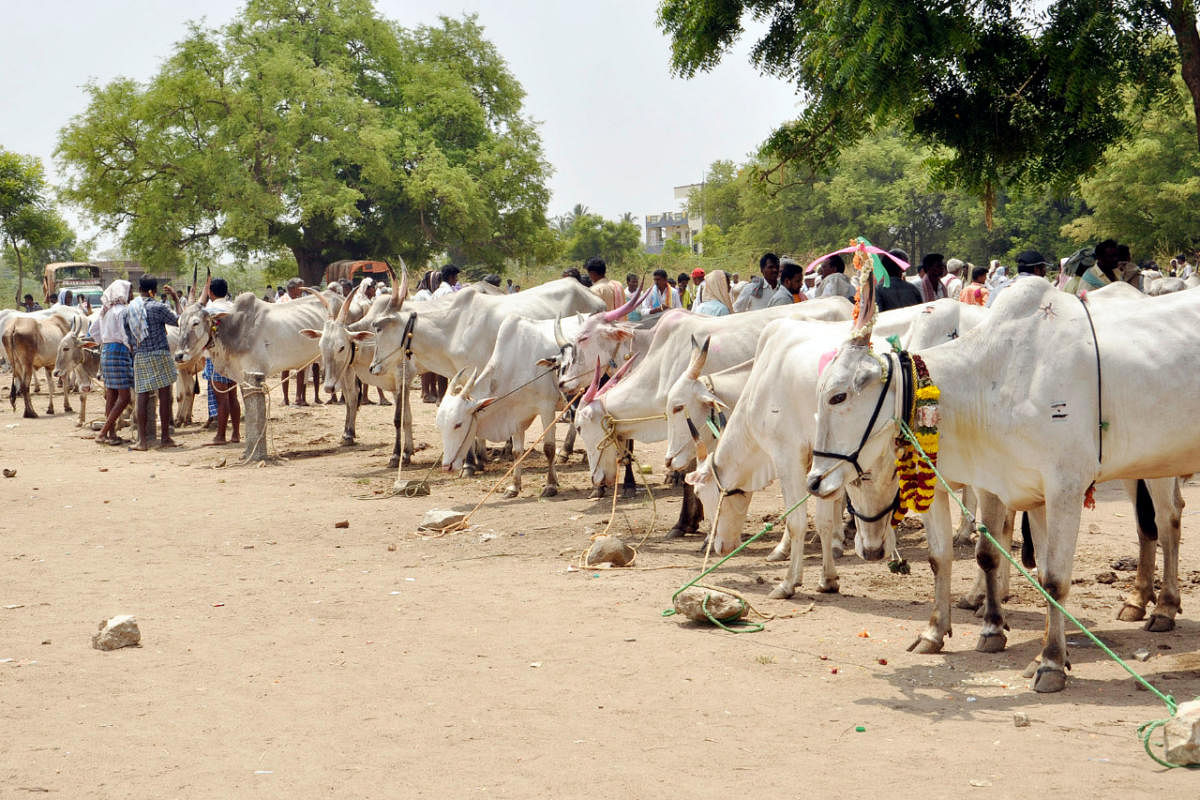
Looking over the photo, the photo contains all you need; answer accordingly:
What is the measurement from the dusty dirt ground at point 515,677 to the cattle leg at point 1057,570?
12cm

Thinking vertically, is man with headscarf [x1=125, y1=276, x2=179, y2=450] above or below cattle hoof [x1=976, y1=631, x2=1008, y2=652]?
above

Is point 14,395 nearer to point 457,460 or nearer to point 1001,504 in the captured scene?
point 457,460

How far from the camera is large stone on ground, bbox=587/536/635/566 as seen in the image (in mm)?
8180

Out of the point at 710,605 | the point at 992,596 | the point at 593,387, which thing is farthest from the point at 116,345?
the point at 992,596

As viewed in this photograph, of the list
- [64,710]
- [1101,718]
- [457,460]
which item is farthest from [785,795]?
[457,460]

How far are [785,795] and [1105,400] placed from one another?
2.47 meters

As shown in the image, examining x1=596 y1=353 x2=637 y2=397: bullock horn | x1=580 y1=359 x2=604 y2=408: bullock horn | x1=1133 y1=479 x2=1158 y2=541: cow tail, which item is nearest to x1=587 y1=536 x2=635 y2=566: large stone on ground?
x1=596 y1=353 x2=637 y2=397: bullock horn

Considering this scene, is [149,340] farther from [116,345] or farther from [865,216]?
[865,216]

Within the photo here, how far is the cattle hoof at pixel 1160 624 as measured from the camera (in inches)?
243

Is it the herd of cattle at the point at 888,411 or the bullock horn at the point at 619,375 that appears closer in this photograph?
the herd of cattle at the point at 888,411

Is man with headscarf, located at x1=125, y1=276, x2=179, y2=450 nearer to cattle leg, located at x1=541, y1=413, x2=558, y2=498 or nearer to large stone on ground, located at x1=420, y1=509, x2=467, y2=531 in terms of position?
cattle leg, located at x1=541, y1=413, x2=558, y2=498

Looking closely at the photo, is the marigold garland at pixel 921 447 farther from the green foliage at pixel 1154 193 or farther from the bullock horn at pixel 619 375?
the green foliage at pixel 1154 193

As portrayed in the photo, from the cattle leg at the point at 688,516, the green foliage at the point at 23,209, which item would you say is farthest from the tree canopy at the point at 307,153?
the cattle leg at the point at 688,516

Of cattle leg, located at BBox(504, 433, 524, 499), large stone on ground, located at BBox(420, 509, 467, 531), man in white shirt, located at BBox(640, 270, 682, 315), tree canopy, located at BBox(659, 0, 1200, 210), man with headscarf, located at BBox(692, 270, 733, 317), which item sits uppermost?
tree canopy, located at BBox(659, 0, 1200, 210)
